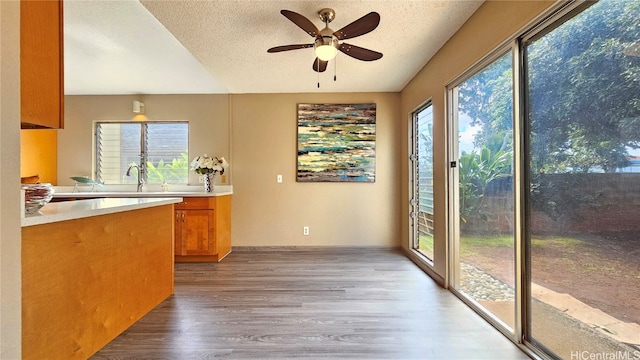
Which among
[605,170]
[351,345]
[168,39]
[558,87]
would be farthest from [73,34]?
[605,170]

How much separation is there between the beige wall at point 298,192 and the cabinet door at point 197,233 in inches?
24.6

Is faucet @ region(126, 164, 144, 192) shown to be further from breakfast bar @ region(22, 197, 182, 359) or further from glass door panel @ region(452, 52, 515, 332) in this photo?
glass door panel @ region(452, 52, 515, 332)

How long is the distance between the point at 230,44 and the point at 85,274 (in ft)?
6.90

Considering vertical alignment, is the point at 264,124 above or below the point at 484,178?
above

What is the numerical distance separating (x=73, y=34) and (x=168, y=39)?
2.51 ft

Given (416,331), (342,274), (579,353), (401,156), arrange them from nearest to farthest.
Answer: (579,353)
(416,331)
(342,274)
(401,156)

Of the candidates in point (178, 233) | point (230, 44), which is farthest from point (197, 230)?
point (230, 44)

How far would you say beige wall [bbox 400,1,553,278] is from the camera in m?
1.65

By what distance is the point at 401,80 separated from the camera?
346 cm

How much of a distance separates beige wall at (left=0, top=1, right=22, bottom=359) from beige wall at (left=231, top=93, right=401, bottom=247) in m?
3.04

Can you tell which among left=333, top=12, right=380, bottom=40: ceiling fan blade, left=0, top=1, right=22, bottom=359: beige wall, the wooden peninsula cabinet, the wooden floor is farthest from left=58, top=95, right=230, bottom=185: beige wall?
left=0, top=1, right=22, bottom=359: beige wall

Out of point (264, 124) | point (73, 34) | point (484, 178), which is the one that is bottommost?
point (484, 178)

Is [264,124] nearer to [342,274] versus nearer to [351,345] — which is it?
[342,274]

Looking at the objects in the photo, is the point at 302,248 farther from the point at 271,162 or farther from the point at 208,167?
the point at 208,167
